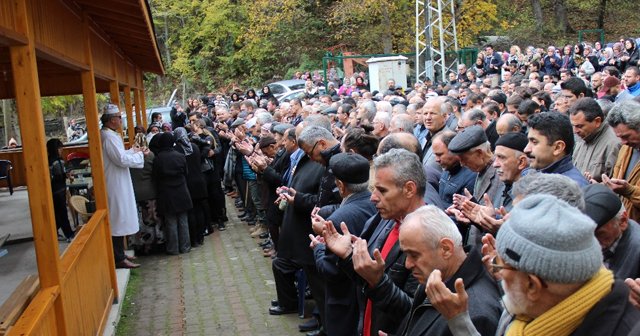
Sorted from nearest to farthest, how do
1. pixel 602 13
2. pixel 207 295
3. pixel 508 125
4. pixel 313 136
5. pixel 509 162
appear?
pixel 509 162
pixel 313 136
pixel 508 125
pixel 207 295
pixel 602 13

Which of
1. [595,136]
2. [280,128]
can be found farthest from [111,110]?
[595,136]

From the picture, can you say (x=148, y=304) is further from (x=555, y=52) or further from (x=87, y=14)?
(x=555, y=52)

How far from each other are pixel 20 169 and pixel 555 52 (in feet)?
49.8

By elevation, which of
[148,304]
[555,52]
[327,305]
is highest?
[555,52]

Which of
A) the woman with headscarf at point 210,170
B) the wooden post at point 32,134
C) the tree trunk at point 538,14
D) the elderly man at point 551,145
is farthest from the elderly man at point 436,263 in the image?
the tree trunk at point 538,14

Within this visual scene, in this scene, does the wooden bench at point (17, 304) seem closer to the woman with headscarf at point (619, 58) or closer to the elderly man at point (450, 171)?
the elderly man at point (450, 171)

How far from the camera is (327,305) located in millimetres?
5043

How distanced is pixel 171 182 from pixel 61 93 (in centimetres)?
223

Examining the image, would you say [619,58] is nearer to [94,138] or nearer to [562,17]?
[94,138]

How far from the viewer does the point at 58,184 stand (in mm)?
9414

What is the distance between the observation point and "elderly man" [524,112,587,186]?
4309 millimetres

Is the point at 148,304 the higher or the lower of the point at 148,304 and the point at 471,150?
the lower

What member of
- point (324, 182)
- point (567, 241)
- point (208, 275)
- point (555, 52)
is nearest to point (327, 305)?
point (324, 182)

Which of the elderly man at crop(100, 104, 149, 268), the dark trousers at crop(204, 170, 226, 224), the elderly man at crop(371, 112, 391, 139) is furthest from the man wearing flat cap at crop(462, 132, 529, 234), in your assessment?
the dark trousers at crop(204, 170, 226, 224)
